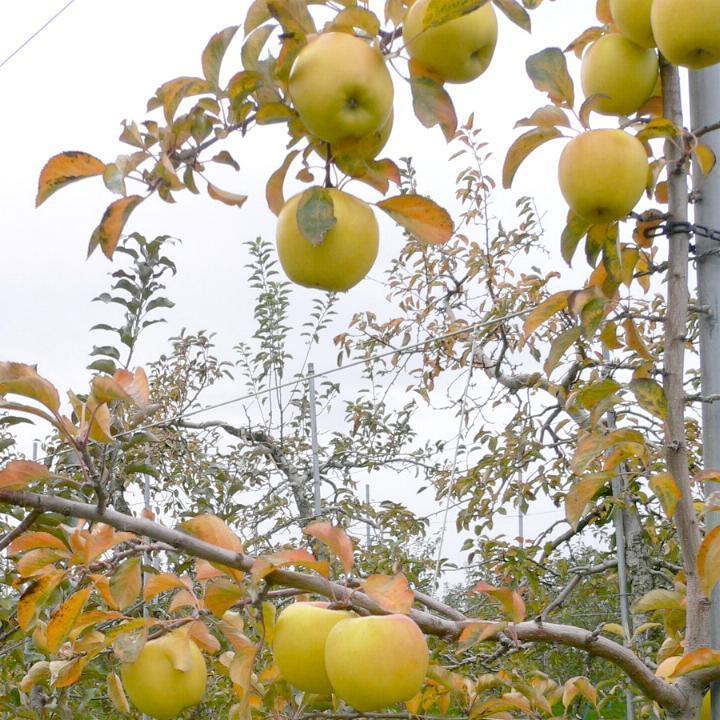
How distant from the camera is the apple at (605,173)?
0.69 meters

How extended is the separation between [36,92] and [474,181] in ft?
6.37

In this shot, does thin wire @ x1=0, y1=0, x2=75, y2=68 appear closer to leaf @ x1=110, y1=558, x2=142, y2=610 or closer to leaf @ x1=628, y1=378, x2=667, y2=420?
leaf @ x1=110, y1=558, x2=142, y2=610

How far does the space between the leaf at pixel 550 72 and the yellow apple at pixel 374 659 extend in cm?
47

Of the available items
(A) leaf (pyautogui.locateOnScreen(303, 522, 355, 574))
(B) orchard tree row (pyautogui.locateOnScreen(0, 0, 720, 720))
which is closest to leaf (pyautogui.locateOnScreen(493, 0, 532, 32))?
(B) orchard tree row (pyautogui.locateOnScreen(0, 0, 720, 720))

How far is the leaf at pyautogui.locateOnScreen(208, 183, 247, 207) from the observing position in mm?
599

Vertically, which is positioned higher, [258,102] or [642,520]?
[258,102]

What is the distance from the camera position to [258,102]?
576 millimetres

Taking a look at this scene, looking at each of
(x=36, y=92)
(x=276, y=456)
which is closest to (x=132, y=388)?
(x=276, y=456)

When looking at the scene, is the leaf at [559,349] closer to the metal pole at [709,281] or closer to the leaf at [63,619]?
the metal pole at [709,281]

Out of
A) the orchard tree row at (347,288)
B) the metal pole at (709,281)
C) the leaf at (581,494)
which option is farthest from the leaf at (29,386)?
the metal pole at (709,281)

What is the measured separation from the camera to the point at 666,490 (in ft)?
2.34

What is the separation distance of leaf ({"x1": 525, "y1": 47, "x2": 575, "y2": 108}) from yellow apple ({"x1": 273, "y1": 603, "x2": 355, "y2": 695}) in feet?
1.57

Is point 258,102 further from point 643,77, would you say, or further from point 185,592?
point 185,592

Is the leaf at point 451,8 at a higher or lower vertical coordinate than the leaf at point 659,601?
higher
